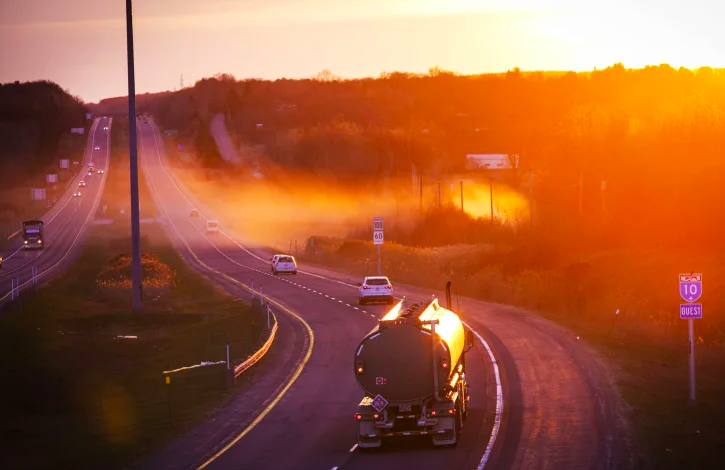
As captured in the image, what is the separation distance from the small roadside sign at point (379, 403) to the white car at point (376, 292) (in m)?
33.6

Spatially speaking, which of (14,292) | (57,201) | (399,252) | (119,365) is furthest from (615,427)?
(57,201)

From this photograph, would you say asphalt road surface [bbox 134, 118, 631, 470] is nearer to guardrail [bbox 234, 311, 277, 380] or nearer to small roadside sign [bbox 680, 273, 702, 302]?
guardrail [bbox 234, 311, 277, 380]

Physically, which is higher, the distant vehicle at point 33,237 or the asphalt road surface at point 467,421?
the distant vehicle at point 33,237

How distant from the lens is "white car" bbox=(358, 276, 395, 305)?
179ft

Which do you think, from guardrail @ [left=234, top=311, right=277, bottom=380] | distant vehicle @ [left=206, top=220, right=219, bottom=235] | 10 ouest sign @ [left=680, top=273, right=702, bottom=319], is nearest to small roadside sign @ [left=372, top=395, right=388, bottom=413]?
10 ouest sign @ [left=680, top=273, right=702, bottom=319]

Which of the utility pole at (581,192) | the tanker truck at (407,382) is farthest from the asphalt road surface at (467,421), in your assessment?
the utility pole at (581,192)

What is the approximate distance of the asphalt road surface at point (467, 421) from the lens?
2061 cm

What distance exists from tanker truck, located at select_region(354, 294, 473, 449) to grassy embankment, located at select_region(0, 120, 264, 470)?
248 inches

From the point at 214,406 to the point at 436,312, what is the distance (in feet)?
29.5

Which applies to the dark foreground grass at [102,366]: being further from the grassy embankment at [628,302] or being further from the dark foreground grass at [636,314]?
the grassy embankment at [628,302]

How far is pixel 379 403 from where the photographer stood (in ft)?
68.1

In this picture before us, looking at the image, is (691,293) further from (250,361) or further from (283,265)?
(283,265)

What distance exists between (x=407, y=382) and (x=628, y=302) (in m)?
37.7

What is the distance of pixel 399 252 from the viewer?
88188 millimetres
